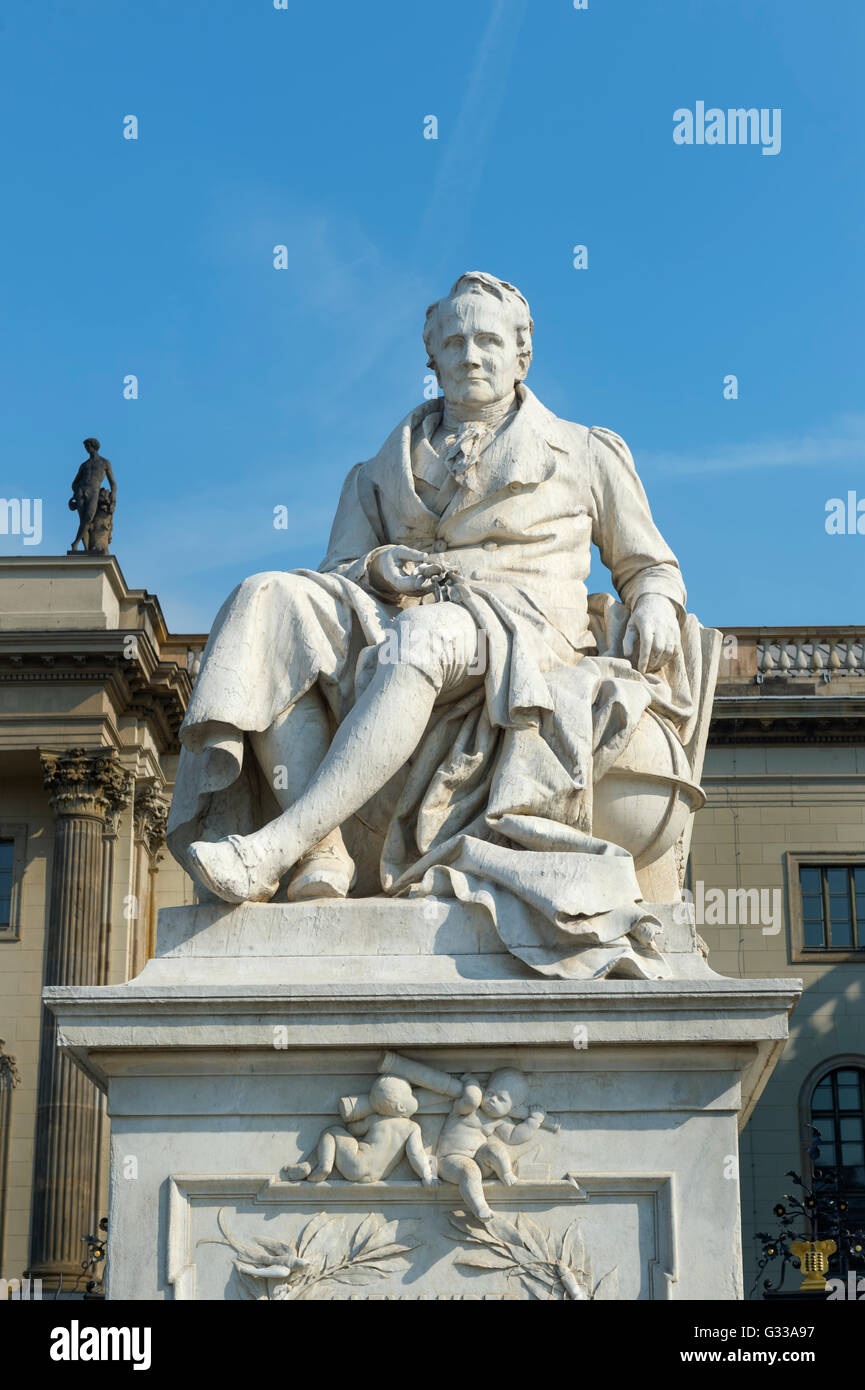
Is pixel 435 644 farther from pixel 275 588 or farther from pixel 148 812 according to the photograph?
pixel 148 812

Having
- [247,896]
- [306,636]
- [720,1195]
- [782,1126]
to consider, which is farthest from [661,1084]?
[782,1126]

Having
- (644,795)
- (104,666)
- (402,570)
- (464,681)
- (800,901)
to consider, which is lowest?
(644,795)

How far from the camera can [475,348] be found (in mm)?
6988

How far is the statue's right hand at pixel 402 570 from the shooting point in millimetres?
6613

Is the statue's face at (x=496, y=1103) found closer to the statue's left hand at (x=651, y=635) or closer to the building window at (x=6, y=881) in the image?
the statue's left hand at (x=651, y=635)

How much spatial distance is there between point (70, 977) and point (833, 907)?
12.4 meters

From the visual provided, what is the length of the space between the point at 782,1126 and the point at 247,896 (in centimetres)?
2828

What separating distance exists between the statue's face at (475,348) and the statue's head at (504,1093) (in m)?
2.41

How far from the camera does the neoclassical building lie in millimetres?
30438

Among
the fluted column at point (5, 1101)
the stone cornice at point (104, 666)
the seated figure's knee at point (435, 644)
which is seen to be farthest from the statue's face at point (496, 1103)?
the fluted column at point (5, 1101)

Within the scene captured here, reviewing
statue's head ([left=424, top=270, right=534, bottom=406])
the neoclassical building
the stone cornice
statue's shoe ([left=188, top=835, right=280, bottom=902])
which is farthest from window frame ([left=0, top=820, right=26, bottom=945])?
statue's shoe ([left=188, top=835, right=280, bottom=902])

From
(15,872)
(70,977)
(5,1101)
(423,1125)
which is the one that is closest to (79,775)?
(15,872)

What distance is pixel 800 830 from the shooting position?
3500 centimetres

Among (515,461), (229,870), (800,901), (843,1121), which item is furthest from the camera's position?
(800,901)
